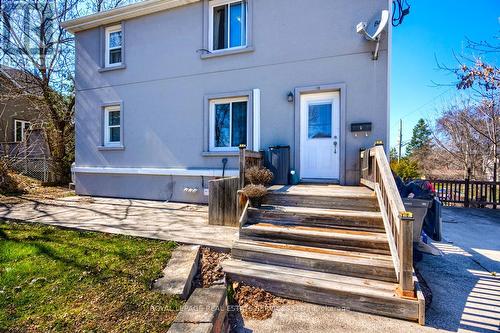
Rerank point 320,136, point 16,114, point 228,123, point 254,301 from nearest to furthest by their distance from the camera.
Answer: point 254,301 < point 320,136 < point 228,123 < point 16,114

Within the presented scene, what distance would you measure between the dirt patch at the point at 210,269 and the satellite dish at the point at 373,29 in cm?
523

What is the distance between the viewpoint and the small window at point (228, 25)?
6856mm

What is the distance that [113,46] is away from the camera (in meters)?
8.44

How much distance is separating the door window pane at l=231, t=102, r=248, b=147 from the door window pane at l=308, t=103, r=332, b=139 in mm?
1724

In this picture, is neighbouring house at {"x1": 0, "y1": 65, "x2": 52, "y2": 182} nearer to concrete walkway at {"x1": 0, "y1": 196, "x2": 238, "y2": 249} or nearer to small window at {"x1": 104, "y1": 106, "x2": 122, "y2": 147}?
small window at {"x1": 104, "y1": 106, "x2": 122, "y2": 147}

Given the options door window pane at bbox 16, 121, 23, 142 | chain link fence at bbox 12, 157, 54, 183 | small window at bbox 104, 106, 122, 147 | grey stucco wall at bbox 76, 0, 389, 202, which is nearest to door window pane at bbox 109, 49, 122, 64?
grey stucco wall at bbox 76, 0, 389, 202

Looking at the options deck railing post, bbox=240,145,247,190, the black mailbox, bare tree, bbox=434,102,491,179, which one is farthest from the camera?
bare tree, bbox=434,102,491,179

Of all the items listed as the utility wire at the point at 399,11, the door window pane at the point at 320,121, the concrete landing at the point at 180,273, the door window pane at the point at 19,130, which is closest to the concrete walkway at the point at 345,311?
the concrete landing at the point at 180,273

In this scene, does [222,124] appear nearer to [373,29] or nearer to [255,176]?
[255,176]

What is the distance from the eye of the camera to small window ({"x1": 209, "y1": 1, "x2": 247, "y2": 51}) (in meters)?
6.86

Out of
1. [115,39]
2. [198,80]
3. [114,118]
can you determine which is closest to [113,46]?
[115,39]

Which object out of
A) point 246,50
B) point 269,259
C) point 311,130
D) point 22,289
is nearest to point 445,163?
point 311,130

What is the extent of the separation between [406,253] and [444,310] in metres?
0.85

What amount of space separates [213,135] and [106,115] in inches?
163
